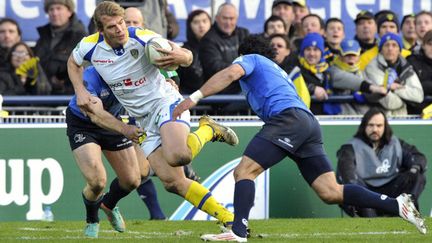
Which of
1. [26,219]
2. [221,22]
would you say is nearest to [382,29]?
[221,22]

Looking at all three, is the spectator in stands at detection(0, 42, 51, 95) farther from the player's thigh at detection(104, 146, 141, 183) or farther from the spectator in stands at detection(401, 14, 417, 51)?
the spectator in stands at detection(401, 14, 417, 51)

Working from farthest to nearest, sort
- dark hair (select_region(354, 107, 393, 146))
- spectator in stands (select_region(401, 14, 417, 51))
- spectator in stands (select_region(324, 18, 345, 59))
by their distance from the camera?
spectator in stands (select_region(401, 14, 417, 51)), spectator in stands (select_region(324, 18, 345, 59)), dark hair (select_region(354, 107, 393, 146))

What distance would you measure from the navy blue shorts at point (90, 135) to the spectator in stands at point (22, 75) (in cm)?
337

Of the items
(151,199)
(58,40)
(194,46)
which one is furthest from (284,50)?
(58,40)

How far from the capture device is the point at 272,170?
16.5 meters

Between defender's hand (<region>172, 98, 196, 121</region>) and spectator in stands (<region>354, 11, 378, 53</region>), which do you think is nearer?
defender's hand (<region>172, 98, 196, 121</region>)

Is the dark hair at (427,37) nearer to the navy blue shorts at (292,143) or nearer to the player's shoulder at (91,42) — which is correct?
the navy blue shorts at (292,143)

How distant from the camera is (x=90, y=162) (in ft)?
42.5

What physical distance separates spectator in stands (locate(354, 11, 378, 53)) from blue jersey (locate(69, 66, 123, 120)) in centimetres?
567

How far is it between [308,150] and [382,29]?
6706 millimetres

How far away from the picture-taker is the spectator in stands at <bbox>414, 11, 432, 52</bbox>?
1850 cm

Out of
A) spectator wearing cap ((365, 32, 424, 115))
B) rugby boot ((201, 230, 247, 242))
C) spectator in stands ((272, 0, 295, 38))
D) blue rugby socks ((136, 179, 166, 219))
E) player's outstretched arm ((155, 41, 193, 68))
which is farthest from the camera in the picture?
spectator in stands ((272, 0, 295, 38))

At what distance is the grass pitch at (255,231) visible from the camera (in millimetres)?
12359

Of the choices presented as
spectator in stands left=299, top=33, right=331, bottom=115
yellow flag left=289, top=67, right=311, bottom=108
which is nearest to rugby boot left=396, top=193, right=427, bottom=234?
yellow flag left=289, top=67, right=311, bottom=108
